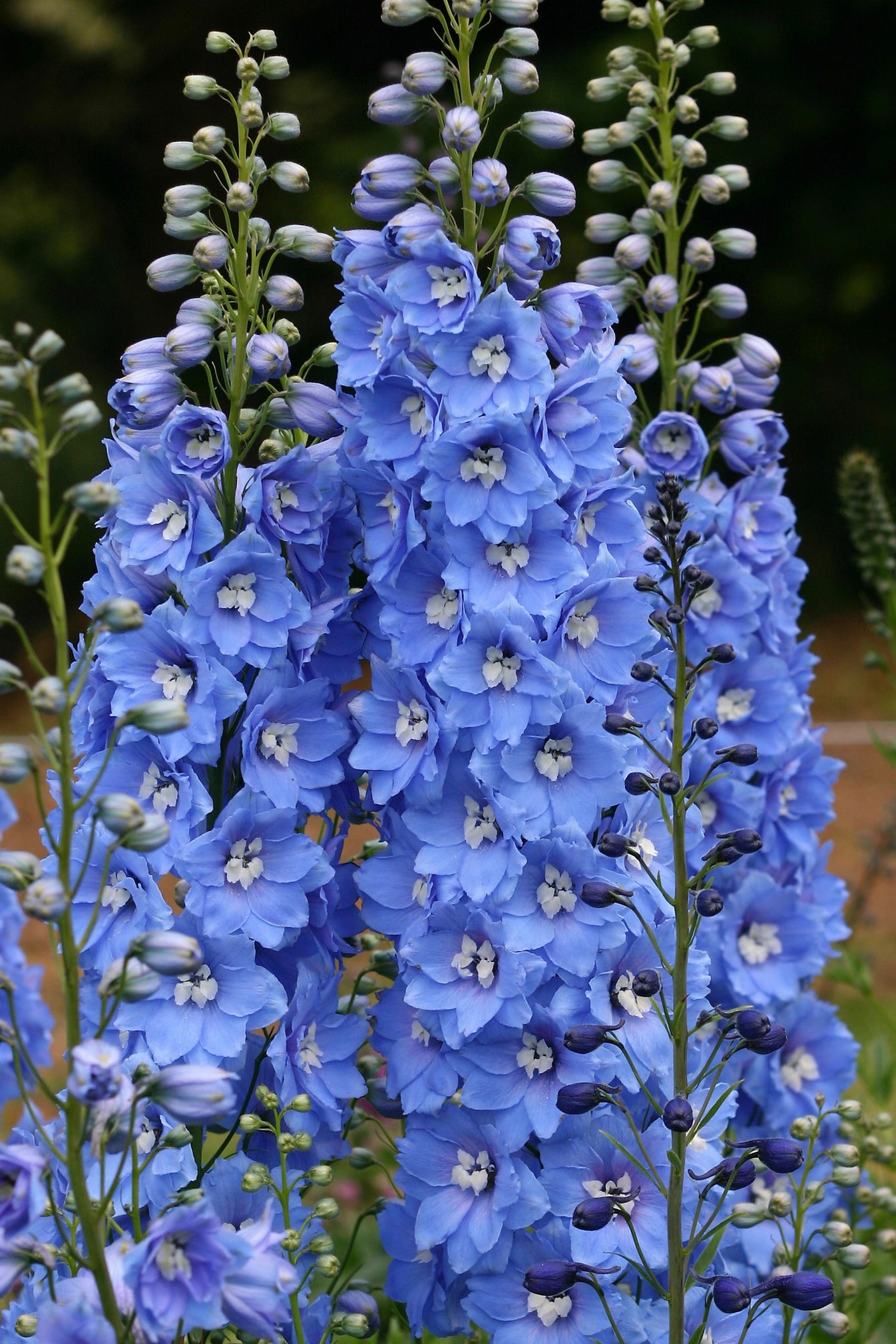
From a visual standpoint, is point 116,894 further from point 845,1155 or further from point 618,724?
point 845,1155

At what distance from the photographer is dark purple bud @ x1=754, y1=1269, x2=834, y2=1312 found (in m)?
2.17

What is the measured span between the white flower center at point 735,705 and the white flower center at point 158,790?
4.07 ft

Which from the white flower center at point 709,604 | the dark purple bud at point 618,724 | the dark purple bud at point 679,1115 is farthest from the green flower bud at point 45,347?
the white flower center at point 709,604

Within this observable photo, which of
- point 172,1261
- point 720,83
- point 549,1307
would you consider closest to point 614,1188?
point 549,1307

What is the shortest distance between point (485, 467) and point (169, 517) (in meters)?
0.53

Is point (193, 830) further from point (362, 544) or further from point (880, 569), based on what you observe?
point (880, 569)

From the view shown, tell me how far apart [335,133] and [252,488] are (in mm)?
10688

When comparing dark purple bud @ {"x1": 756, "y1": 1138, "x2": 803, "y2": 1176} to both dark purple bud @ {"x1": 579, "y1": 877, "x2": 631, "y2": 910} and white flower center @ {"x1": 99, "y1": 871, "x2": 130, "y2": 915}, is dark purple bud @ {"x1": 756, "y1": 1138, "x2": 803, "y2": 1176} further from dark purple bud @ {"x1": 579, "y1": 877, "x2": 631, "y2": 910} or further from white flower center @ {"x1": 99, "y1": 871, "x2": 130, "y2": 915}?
white flower center @ {"x1": 99, "y1": 871, "x2": 130, "y2": 915}

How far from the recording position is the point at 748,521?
3.33m

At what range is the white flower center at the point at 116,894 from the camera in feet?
8.34

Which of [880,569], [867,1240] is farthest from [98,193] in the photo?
[867,1240]

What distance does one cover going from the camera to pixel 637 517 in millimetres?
2607

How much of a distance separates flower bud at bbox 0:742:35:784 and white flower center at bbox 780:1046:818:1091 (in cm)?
197

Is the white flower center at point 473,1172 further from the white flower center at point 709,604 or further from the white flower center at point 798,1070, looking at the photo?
the white flower center at point 709,604
